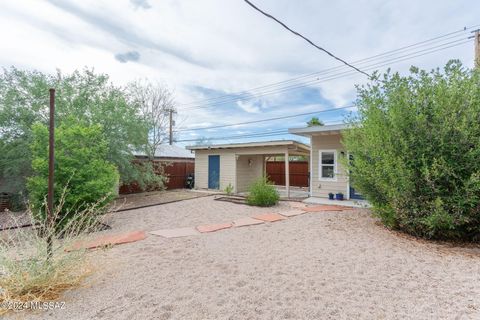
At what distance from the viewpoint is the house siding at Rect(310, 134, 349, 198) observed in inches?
391

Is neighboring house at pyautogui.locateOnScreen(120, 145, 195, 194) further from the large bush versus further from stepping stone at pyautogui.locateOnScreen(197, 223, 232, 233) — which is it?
the large bush

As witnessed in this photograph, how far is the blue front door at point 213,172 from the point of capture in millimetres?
14061

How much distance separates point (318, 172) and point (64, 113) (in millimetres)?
9420

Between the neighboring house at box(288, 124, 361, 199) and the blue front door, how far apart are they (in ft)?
17.6

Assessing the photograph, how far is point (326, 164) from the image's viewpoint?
33.8 feet

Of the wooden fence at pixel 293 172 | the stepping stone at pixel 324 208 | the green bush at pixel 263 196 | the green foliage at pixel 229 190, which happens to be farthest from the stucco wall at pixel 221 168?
the stepping stone at pixel 324 208

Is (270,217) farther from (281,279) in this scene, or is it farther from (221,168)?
(221,168)

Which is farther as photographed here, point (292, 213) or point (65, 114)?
point (65, 114)

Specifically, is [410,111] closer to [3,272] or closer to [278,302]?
[278,302]

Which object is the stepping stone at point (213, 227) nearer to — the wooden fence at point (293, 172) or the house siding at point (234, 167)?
the house siding at point (234, 167)

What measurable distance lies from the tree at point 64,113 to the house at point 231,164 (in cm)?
463

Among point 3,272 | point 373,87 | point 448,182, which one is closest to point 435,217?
point 448,182

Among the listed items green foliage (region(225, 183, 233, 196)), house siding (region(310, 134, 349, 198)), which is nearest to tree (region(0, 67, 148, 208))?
green foliage (region(225, 183, 233, 196))

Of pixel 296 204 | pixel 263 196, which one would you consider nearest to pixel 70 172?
pixel 263 196
